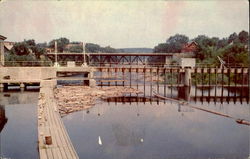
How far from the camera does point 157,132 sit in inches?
820

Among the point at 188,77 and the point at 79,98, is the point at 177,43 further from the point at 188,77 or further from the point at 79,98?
the point at 79,98

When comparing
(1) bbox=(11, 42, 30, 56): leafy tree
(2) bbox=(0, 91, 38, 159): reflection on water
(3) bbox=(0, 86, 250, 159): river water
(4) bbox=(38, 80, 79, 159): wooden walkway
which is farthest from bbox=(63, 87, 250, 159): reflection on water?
(1) bbox=(11, 42, 30, 56): leafy tree

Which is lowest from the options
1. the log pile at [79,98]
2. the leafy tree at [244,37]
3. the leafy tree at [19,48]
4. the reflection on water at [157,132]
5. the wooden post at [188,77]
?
the reflection on water at [157,132]

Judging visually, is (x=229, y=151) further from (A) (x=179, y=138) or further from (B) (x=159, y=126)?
(B) (x=159, y=126)

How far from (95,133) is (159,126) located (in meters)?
4.96

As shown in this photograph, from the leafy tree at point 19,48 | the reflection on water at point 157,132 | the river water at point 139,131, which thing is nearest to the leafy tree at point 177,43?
the leafy tree at point 19,48

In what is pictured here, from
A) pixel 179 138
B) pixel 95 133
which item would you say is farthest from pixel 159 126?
pixel 95 133

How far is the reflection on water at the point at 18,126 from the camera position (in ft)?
54.8

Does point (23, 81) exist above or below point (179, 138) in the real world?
above

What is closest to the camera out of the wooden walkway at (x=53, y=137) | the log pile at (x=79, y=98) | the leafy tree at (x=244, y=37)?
the wooden walkway at (x=53, y=137)

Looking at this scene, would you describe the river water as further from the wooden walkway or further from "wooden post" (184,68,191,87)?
"wooden post" (184,68,191,87)

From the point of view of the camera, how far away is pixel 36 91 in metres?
39.8

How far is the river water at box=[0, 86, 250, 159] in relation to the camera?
55.3ft

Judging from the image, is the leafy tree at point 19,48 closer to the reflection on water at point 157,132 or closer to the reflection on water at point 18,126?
the reflection on water at point 18,126
